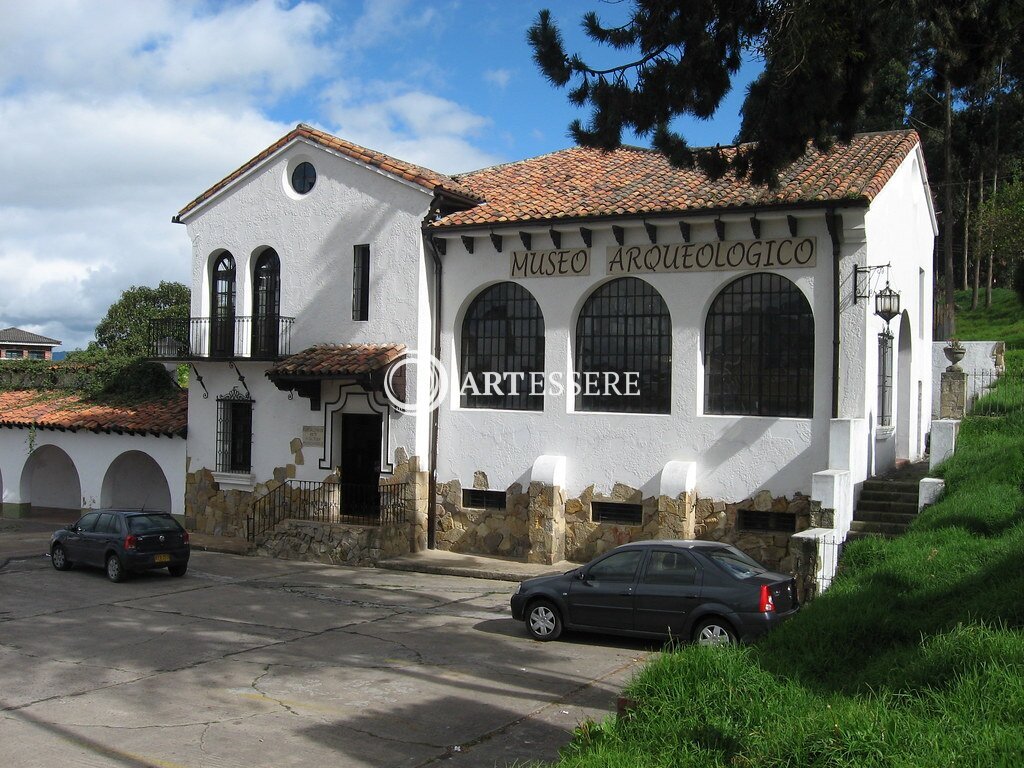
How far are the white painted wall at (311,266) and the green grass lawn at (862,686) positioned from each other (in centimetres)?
1169

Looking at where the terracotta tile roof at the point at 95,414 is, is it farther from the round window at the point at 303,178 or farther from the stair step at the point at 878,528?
the stair step at the point at 878,528

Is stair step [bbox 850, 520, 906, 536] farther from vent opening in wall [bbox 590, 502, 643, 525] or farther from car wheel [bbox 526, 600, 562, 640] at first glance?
car wheel [bbox 526, 600, 562, 640]

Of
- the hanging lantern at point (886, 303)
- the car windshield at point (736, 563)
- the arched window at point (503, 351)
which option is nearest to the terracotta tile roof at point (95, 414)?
the arched window at point (503, 351)

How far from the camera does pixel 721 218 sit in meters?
16.1

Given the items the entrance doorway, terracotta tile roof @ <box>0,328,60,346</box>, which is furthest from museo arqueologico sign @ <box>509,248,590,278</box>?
terracotta tile roof @ <box>0,328,60,346</box>

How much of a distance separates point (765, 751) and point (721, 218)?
39.1ft

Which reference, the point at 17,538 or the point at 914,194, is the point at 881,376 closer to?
the point at 914,194

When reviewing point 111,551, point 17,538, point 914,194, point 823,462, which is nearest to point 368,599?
point 111,551

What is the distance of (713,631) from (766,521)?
5.90 metres

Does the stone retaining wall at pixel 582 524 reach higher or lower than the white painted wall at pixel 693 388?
lower

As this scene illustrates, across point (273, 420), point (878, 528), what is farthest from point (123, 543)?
point (878, 528)

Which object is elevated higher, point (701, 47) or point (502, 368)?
point (701, 47)

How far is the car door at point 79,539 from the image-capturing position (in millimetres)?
17188

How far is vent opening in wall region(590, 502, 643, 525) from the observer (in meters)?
17.2
